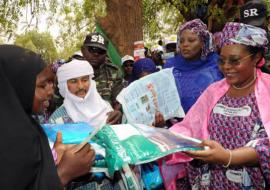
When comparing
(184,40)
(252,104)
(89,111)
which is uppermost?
(184,40)

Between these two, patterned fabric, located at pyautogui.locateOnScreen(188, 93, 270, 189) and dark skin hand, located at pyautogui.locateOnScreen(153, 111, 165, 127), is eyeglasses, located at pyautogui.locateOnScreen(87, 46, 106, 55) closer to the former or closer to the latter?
dark skin hand, located at pyautogui.locateOnScreen(153, 111, 165, 127)

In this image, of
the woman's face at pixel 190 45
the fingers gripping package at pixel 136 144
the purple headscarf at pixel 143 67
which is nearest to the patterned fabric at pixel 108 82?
the purple headscarf at pixel 143 67

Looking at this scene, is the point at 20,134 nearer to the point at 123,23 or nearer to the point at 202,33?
the point at 202,33

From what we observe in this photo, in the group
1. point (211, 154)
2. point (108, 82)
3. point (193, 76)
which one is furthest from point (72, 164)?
point (108, 82)

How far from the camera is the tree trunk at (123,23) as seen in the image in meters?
6.84

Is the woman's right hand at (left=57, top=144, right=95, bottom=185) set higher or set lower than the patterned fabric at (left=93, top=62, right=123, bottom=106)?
higher

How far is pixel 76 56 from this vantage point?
5031mm

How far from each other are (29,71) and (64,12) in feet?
11.7

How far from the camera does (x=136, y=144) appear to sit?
6.68 ft

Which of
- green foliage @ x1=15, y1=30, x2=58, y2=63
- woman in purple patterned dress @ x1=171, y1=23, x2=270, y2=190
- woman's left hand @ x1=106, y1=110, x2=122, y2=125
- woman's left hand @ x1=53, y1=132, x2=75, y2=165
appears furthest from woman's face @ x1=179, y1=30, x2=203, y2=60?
woman's left hand @ x1=53, y1=132, x2=75, y2=165

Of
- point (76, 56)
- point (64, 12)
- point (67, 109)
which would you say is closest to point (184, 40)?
point (67, 109)

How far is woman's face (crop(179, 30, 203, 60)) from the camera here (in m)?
3.58

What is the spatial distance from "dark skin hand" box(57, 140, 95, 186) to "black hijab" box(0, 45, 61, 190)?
0.55 feet

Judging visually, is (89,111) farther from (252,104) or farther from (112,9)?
(112,9)
